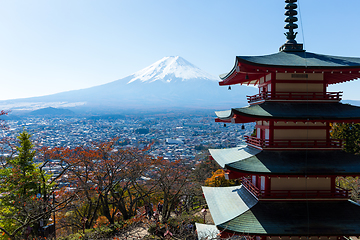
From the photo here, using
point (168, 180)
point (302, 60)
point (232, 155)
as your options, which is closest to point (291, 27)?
point (302, 60)

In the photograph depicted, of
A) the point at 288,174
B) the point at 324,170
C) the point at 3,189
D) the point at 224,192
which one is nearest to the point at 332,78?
the point at 324,170

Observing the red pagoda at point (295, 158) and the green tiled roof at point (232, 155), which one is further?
the green tiled roof at point (232, 155)

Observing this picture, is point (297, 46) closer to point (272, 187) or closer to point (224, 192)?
point (272, 187)

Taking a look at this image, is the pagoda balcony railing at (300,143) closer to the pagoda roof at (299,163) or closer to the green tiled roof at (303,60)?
the pagoda roof at (299,163)

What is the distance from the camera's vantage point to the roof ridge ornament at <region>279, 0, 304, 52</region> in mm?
9227

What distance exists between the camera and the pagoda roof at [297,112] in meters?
7.79

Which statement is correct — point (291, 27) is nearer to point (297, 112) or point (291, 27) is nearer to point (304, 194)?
point (297, 112)

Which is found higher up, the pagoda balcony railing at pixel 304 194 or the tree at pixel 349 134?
the pagoda balcony railing at pixel 304 194

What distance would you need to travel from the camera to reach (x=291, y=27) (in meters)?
9.48

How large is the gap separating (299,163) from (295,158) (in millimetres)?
262

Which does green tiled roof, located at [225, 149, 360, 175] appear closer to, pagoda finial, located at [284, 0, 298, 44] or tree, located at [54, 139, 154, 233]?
pagoda finial, located at [284, 0, 298, 44]

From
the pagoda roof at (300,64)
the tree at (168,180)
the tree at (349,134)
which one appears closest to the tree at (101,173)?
the tree at (168,180)

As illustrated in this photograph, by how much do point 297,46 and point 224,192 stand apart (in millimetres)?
6835

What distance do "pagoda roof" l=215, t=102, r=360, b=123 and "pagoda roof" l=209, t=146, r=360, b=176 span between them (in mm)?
1298
